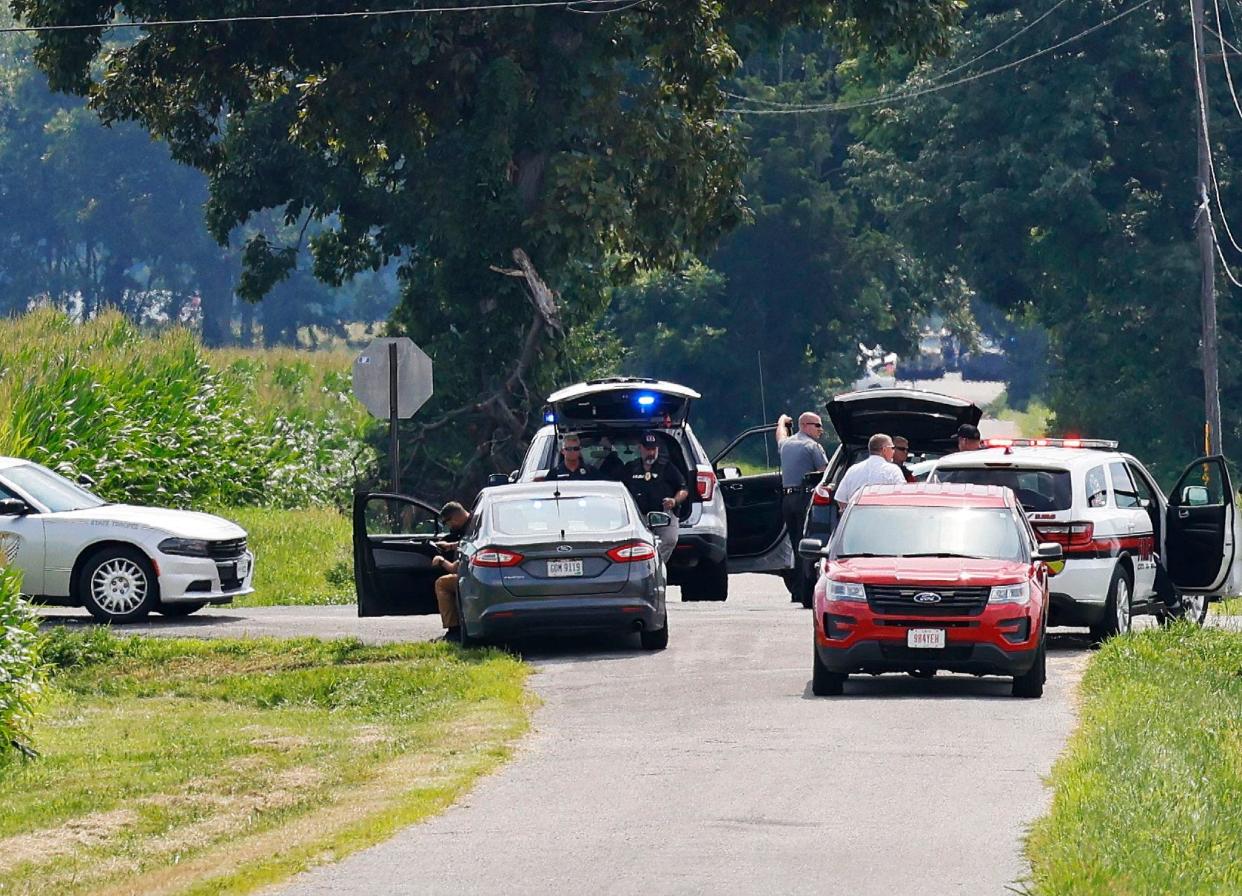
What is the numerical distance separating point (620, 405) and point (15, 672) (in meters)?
8.69

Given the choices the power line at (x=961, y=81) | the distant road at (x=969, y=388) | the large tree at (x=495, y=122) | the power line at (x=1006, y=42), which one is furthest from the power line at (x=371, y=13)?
the distant road at (x=969, y=388)

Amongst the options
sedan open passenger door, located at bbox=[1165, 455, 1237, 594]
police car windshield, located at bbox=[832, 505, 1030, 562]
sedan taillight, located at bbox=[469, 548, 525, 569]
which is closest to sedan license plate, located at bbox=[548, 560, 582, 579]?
sedan taillight, located at bbox=[469, 548, 525, 569]

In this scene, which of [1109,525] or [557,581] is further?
[1109,525]

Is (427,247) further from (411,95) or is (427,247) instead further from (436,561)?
(436,561)

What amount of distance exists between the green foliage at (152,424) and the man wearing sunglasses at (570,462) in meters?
9.37

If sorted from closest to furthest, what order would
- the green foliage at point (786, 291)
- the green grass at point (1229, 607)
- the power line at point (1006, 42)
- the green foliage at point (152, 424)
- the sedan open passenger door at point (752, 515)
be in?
the sedan open passenger door at point (752, 515)
the green grass at point (1229, 607)
the green foliage at point (152, 424)
the power line at point (1006, 42)
the green foliage at point (786, 291)

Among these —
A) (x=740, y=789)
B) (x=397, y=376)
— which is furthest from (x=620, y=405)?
(x=740, y=789)

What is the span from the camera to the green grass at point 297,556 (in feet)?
94.6

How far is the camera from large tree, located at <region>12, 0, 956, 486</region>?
36.3 m

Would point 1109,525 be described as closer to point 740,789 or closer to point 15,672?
point 740,789

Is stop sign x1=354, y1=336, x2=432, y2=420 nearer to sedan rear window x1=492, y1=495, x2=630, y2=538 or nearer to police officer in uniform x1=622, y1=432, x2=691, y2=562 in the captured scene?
police officer in uniform x1=622, y1=432, x2=691, y2=562

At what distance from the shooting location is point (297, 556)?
3112 centimetres

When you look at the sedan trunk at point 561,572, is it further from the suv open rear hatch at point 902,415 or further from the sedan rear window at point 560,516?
the suv open rear hatch at point 902,415

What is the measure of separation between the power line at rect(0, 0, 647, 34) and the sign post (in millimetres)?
7192
